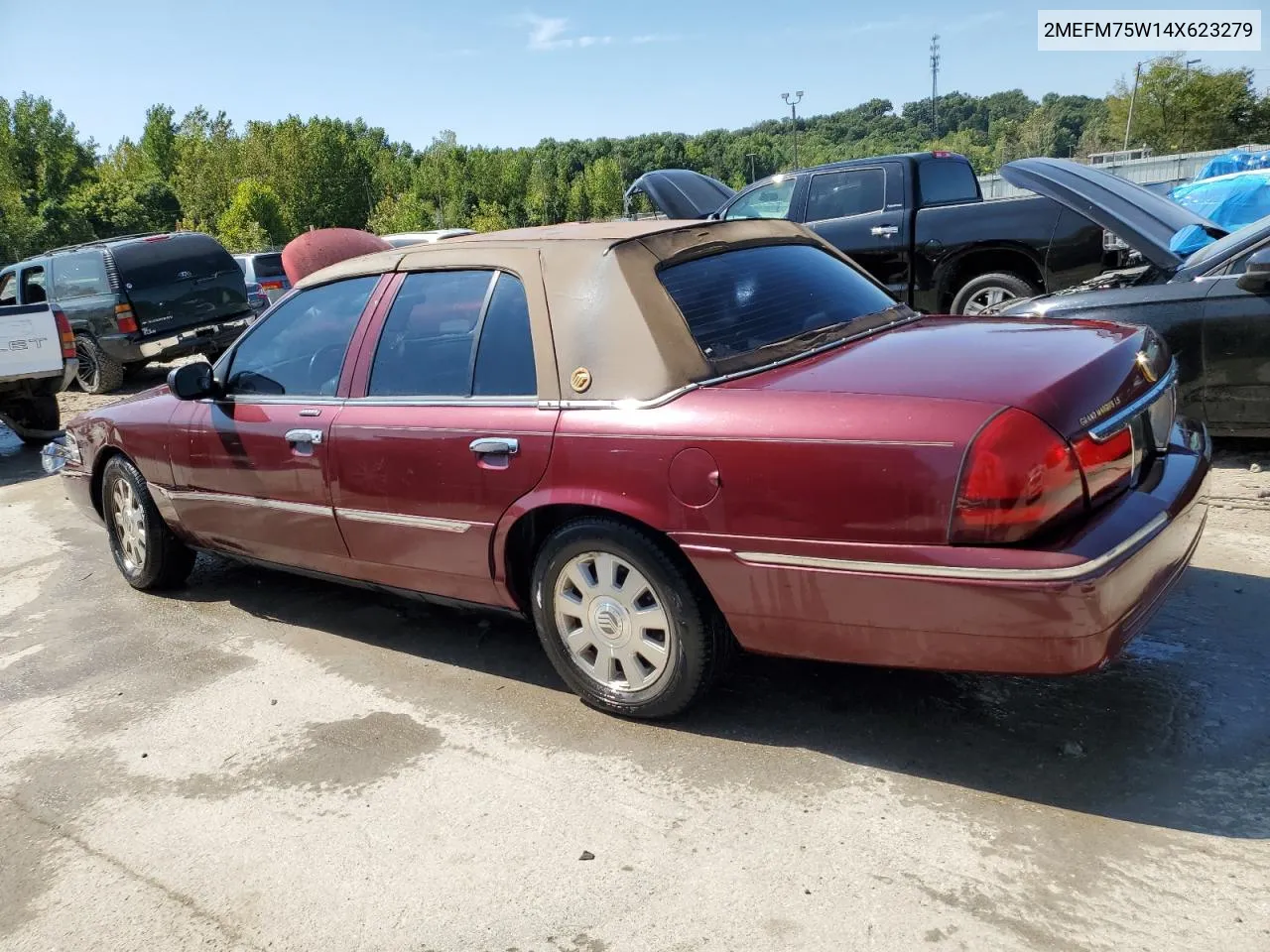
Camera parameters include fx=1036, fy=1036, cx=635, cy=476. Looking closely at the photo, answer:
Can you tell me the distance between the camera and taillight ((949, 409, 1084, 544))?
259cm

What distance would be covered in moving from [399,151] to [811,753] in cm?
10923

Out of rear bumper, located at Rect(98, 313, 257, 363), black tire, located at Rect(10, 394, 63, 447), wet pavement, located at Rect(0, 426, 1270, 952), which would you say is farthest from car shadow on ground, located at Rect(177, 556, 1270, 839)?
rear bumper, located at Rect(98, 313, 257, 363)

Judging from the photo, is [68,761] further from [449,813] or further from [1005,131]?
[1005,131]

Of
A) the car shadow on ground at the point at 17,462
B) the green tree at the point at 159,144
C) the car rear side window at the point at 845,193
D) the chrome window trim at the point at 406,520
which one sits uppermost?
the green tree at the point at 159,144

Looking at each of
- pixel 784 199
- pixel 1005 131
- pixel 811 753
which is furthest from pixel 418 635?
pixel 1005 131

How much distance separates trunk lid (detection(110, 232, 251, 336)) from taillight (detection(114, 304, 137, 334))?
87mm

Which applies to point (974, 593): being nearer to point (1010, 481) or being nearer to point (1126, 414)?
point (1010, 481)

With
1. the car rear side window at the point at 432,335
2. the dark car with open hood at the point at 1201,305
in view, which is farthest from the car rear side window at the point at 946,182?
the car rear side window at the point at 432,335

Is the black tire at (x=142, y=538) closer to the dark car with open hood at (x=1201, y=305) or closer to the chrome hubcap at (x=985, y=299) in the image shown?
the dark car with open hood at (x=1201, y=305)

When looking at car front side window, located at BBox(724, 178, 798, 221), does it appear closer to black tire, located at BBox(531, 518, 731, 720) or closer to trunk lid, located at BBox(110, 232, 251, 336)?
trunk lid, located at BBox(110, 232, 251, 336)

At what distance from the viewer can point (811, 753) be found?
318cm

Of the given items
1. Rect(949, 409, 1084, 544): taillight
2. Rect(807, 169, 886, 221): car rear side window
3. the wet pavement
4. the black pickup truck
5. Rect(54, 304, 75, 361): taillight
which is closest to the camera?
the wet pavement

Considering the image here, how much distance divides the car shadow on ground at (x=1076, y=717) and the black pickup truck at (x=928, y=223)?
467 cm

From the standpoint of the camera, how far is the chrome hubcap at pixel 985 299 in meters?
8.62
